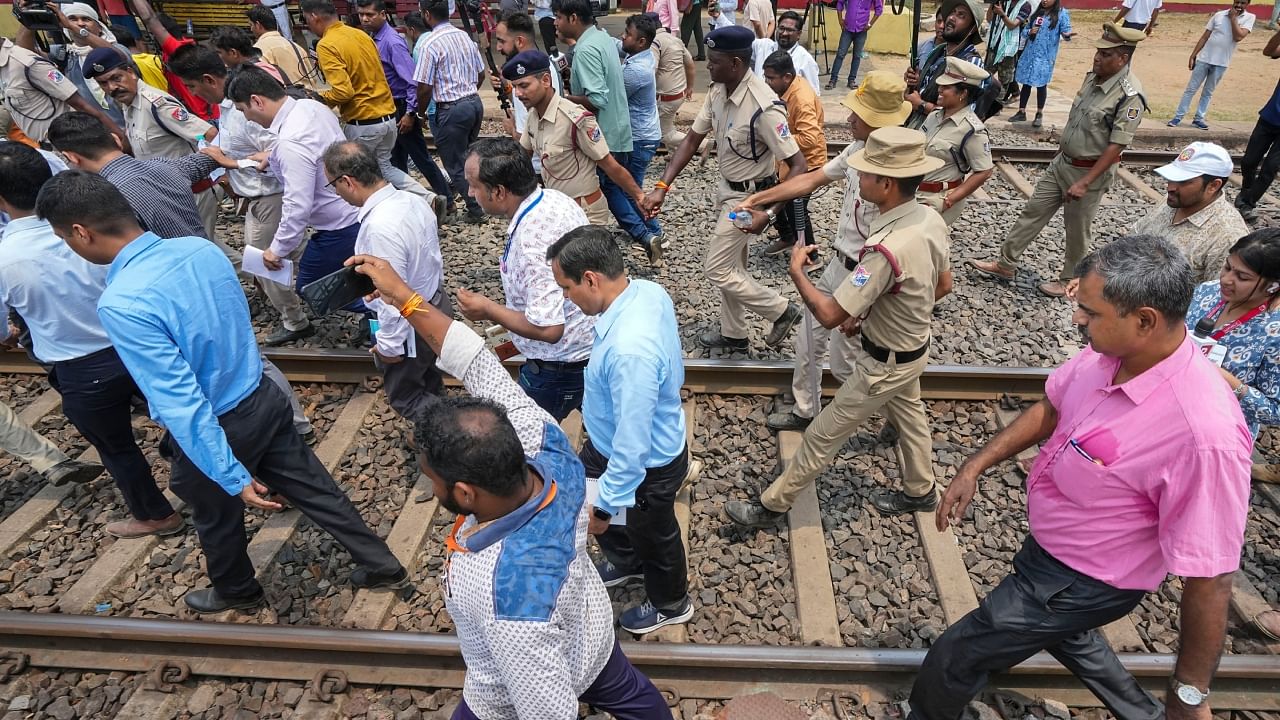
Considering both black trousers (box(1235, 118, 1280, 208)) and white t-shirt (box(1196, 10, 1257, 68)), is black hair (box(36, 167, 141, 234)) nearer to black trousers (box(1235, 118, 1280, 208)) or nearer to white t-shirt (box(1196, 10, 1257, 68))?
black trousers (box(1235, 118, 1280, 208))

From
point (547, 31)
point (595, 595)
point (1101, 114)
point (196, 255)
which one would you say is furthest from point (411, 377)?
point (547, 31)

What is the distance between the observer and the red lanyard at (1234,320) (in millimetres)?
3408

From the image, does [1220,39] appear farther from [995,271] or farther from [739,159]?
[739,159]

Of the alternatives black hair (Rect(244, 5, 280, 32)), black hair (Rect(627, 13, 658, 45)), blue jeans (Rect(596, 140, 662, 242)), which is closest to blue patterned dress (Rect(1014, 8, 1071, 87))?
black hair (Rect(627, 13, 658, 45))

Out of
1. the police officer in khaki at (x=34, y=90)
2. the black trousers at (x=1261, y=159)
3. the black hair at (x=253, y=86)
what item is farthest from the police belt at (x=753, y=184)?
the black trousers at (x=1261, y=159)

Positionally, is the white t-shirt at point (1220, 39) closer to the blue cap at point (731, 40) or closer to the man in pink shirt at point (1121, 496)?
the blue cap at point (731, 40)

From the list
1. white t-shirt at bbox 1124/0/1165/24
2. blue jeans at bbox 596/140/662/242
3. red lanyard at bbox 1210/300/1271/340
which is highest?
red lanyard at bbox 1210/300/1271/340

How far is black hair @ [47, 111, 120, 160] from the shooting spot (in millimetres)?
4348

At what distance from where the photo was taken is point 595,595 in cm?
228

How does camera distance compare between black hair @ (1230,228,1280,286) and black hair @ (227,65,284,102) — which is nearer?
black hair @ (1230,228,1280,286)

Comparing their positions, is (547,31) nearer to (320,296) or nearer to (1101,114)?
(1101,114)

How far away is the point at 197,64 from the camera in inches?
218

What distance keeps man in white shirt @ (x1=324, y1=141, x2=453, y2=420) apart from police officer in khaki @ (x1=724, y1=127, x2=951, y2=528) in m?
1.97

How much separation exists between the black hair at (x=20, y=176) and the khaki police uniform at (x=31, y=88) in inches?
126
